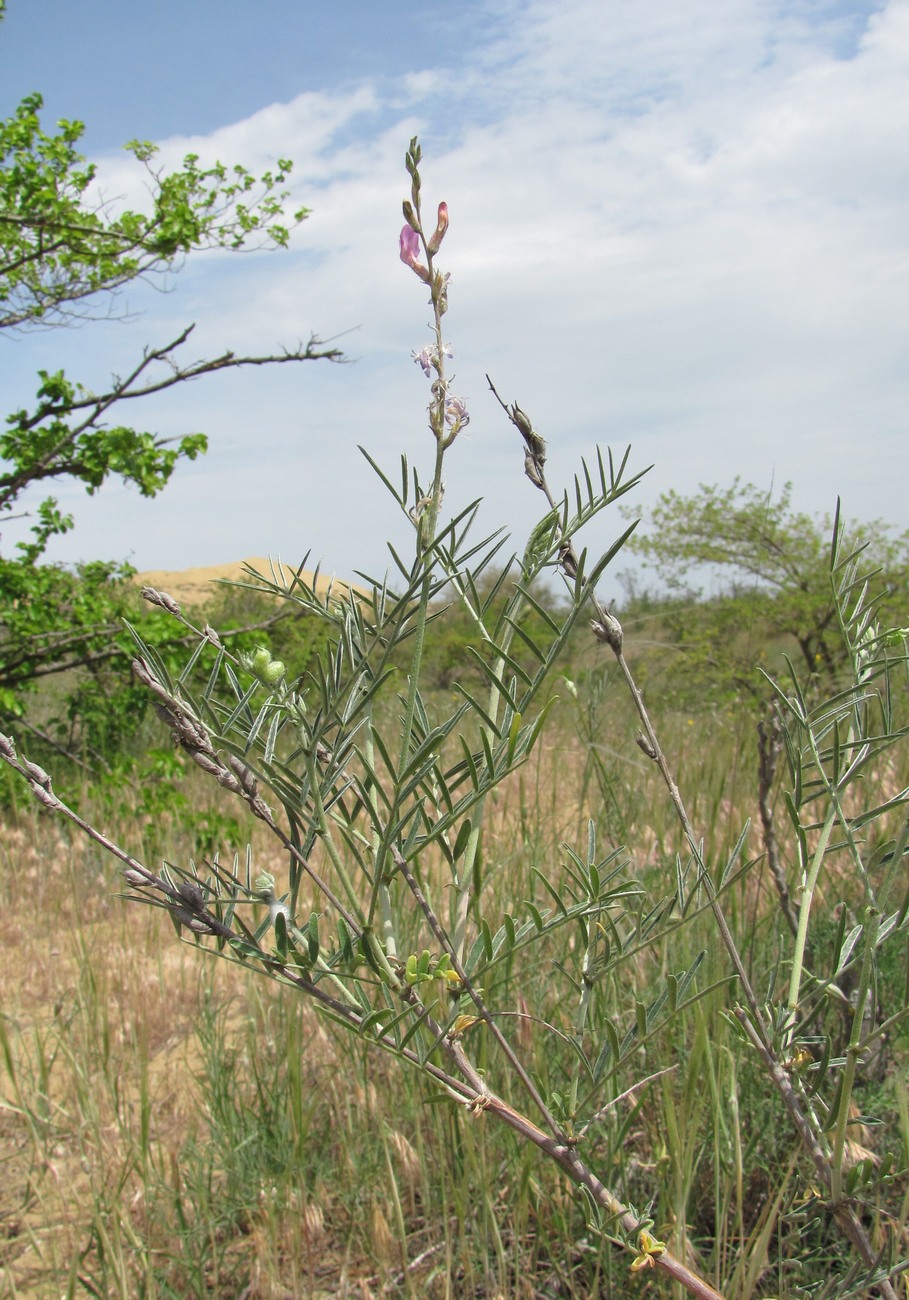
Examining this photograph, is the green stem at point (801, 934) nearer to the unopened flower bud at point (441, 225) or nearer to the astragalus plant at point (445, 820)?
the astragalus plant at point (445, 820)

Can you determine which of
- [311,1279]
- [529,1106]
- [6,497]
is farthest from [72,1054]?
[6,497]

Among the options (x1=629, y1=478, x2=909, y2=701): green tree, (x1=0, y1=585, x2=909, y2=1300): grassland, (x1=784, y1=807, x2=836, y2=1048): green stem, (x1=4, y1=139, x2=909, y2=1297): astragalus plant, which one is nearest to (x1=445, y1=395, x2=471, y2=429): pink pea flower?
(x1=4, y1=139, x2=909, y2=1297): astragalus plant

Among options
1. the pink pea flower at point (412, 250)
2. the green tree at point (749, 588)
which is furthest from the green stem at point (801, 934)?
the green tree at point (749, 588)

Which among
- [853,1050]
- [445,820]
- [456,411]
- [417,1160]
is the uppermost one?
[456,411]

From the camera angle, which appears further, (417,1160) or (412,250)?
(417,1160)

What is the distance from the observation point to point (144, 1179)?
133 cm

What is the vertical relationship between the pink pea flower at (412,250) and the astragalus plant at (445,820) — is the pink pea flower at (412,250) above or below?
above

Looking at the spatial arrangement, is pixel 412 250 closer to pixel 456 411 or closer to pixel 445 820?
pixel 456 411

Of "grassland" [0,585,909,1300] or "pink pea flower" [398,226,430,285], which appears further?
"grassland" [0,585,909,1300]

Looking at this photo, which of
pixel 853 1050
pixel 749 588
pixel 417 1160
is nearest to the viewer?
pixel 853 1050

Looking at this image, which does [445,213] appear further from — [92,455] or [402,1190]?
[92,455]

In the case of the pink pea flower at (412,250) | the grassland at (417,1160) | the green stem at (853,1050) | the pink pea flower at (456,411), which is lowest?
the grassland at (417,1160)

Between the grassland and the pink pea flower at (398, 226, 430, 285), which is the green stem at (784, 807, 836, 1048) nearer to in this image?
the grassland

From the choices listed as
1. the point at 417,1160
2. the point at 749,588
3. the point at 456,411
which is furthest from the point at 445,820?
the point at 749,588
